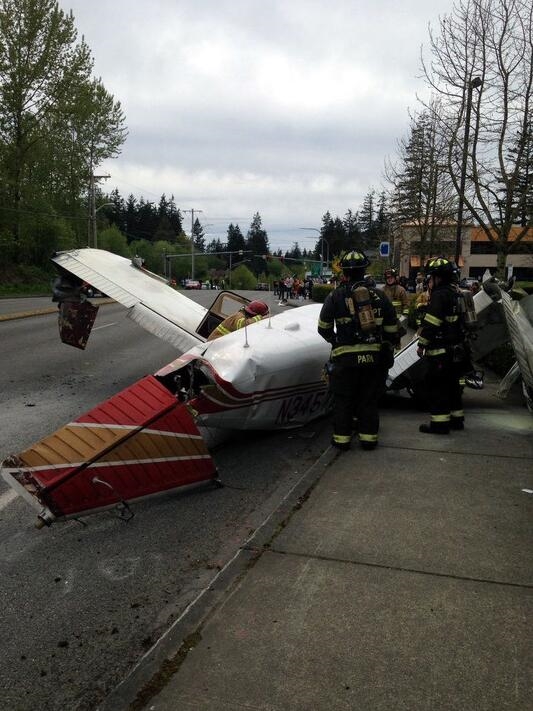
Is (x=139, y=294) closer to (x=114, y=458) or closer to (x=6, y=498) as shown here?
(x=6, y=498)

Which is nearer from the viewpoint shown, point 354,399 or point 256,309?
point 354,399

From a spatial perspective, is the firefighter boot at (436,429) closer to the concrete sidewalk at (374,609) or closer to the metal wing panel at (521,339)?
the metal wing panel at (521,339)

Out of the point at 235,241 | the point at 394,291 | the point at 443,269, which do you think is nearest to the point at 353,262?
the point at 443,269

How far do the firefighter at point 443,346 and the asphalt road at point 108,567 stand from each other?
121 cm

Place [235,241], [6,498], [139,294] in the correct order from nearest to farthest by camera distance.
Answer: [6,498] → [139,294] → [235,241]

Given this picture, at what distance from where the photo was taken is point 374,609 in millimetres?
2879

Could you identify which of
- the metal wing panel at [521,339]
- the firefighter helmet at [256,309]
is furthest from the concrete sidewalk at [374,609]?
the firefighter helmet at [256,309]

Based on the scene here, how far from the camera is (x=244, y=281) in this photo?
137 metres

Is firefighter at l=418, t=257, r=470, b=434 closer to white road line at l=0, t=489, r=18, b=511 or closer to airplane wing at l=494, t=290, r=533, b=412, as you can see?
airplane wing at l=494, t=290, r=533, b=412

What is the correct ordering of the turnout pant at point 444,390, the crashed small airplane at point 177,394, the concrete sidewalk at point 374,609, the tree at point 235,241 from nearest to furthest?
the concrete sidewalk at point 374,609 → the crashed small airplane at point 177,394 → the turnout pant at point 444,390 → the tree at point 235,241

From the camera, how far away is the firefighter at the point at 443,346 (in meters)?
6.21

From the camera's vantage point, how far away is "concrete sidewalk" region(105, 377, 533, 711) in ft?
7.64

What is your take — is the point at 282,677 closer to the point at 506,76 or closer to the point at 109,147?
the point at 506,76

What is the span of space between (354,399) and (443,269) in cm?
170
